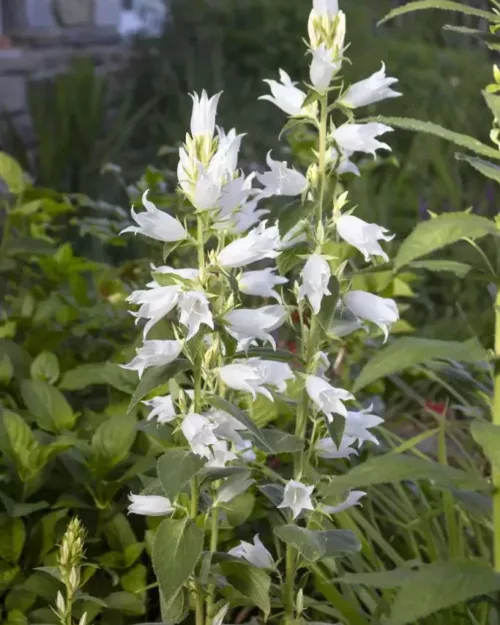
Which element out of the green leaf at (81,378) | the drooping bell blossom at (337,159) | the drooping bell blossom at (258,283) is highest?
the drooping bell blossom at (337,159)

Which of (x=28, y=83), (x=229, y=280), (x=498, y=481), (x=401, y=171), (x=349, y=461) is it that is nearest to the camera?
(x=229, y=280)

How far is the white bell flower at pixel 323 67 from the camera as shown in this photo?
49 centimetres

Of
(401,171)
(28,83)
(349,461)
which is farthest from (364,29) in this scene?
(349,461)

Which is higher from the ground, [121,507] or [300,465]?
[300,465]

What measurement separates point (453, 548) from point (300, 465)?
13.2 inches

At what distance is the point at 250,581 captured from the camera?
515mm

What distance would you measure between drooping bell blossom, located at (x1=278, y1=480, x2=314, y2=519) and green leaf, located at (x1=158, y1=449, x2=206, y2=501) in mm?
77

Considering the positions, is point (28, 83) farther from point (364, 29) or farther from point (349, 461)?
point (349, 461)

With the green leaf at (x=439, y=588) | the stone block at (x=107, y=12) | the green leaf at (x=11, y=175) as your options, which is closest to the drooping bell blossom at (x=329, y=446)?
the green leaf at (x=439, y=588)

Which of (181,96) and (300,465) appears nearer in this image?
(300,465)

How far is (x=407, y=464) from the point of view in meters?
0.54

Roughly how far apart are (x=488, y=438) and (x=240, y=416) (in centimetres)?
18

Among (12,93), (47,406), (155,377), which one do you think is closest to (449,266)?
(155,377)

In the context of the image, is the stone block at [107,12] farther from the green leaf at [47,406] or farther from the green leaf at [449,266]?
the green leaf at [449,266]
